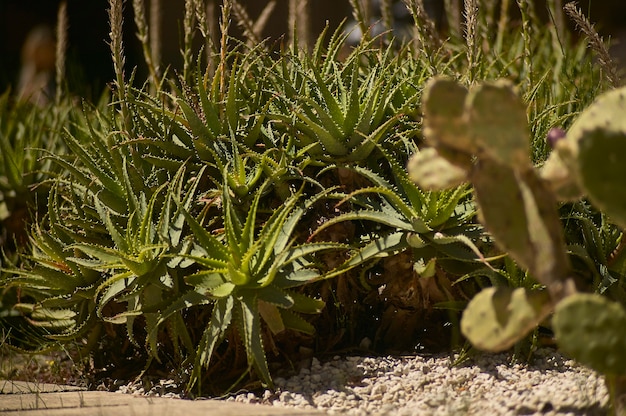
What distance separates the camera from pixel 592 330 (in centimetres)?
158

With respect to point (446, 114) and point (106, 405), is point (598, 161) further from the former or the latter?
point (106, 405)

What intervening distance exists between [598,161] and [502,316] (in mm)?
351

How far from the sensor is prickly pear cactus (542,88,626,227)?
1.61 metres

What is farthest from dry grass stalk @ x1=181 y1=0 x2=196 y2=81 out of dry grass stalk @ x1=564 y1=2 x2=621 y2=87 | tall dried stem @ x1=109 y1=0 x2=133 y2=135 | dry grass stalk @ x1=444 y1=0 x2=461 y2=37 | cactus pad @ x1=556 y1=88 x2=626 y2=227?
cactus pad @ x1=556 y1=88 x2=626 y2=227

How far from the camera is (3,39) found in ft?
33.4

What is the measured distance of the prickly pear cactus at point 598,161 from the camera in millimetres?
1613

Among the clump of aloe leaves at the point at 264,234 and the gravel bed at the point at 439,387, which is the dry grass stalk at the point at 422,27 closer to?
the clump of aloe leaves at the point at 264,234

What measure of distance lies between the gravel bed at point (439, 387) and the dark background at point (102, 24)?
4.52 m

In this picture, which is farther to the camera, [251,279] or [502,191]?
[251,279]

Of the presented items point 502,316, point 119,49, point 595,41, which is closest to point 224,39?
point 119,49

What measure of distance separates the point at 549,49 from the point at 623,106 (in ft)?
8.73

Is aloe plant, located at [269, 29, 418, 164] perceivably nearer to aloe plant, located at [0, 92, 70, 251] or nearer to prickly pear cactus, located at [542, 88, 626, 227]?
prickly pear cactus, located at [542, 88, 626, 227]

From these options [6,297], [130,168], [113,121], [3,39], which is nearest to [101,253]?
[130,168]

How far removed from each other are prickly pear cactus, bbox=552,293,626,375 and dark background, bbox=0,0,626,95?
5.27m
